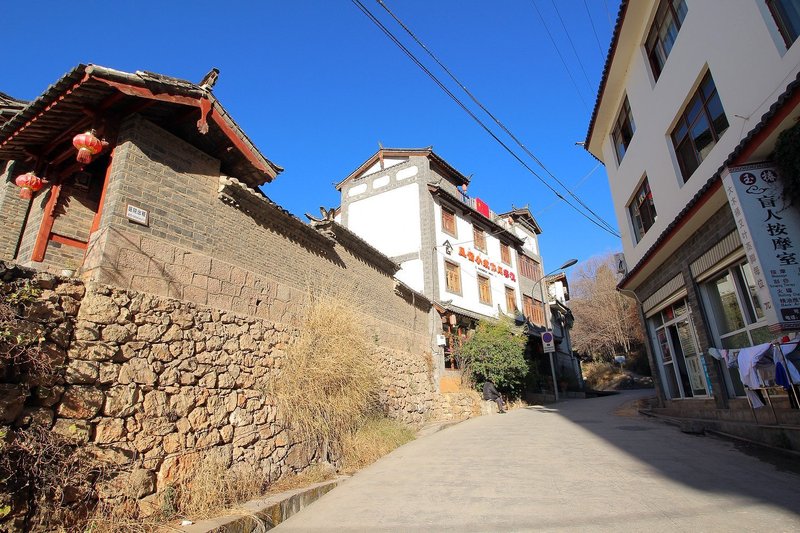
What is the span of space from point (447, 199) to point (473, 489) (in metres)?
17.0

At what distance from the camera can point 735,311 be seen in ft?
25.7

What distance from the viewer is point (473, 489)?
5.70 metres

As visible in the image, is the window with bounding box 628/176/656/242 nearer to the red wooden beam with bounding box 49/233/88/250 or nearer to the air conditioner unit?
the air conditioner unit

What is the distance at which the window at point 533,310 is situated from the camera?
86.6 feet

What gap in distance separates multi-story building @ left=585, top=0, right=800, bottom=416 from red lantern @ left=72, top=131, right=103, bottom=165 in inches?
351

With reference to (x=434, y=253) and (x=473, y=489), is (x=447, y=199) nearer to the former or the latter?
(x=434, y=253)

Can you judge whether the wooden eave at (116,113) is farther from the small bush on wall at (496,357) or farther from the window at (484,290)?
the window at (484,290)

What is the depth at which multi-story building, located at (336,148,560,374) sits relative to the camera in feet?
64.2

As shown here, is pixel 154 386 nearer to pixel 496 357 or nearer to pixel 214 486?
pixel 214 486

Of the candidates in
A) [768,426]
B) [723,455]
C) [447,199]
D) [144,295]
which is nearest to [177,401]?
[144,295]

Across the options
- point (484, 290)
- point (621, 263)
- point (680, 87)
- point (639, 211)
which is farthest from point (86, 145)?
point (484, 290)

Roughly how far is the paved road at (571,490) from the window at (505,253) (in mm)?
17152

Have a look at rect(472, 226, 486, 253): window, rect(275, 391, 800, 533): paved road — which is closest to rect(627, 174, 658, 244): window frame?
rect(275, 391, 800, 533): paved road

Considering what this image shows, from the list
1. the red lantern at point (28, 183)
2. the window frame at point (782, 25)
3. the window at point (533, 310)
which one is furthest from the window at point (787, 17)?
the window at point (533, 310)
